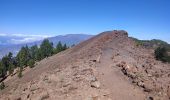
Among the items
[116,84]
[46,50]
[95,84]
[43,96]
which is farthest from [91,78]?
[46,50]

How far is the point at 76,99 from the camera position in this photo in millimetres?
30797

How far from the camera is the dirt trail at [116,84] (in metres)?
32.2

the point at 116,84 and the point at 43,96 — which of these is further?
the point at 116,84

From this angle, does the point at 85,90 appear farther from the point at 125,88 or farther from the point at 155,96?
the point at 155,96

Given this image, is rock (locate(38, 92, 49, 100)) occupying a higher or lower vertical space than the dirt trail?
lower

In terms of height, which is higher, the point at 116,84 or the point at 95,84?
the point at 95,84

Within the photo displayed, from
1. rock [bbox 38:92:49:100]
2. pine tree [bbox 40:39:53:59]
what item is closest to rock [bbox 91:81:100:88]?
rock [bbox 38:92:49:100]

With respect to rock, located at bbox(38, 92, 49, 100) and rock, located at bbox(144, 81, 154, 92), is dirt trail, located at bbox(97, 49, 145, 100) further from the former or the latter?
rock, located at bbox(38, 92, 49, 100)

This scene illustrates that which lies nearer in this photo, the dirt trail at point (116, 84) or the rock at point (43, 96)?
the dirt trail at point (116, 84)

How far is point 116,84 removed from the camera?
36938 millimetres

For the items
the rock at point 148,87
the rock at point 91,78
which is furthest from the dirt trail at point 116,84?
the rock at point 148,87

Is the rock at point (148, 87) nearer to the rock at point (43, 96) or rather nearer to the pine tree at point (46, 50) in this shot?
the rock at point (43, 96)

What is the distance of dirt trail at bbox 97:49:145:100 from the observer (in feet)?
106

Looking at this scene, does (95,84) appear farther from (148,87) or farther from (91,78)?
(148,87)
